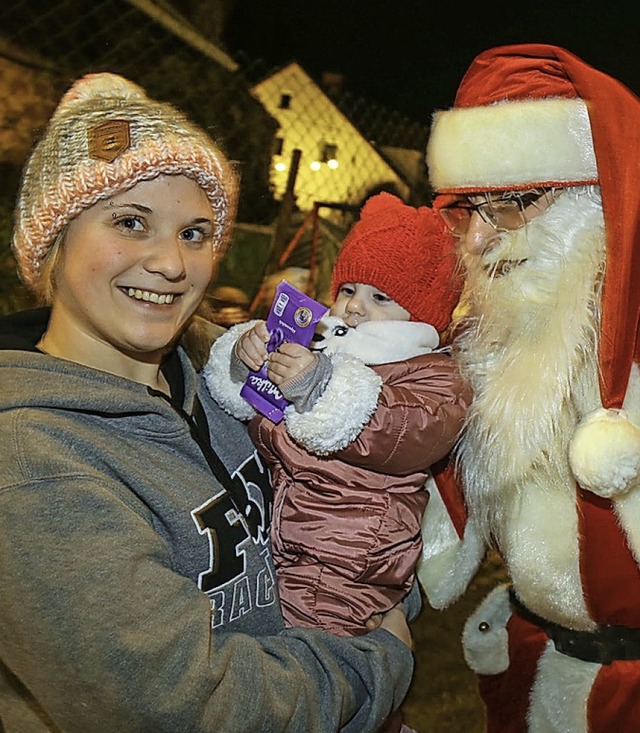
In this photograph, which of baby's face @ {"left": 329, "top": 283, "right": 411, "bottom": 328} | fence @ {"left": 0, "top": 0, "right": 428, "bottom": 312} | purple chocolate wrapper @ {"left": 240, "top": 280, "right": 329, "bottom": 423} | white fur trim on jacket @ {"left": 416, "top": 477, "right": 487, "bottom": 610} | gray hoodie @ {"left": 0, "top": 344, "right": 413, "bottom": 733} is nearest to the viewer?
gray hoodie @ {"left": 0, "top": 344, "right": 413, "bottom": 733}

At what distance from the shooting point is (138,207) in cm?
126

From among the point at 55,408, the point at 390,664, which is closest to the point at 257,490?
the point at 390,664

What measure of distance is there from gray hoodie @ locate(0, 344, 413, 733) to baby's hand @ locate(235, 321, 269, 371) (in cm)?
24

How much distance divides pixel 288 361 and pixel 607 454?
0.58 m

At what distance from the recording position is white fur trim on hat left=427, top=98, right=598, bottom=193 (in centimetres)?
147

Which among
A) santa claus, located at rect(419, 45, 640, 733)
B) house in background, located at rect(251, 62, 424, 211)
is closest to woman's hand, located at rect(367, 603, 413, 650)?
santa claus, located at rect(419, 45, 640, 733)

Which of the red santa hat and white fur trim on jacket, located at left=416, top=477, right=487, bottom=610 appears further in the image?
white fur trim on jacket, located at left=416, top=477, right=487, bottom=610

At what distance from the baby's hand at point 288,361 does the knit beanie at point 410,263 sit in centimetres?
30

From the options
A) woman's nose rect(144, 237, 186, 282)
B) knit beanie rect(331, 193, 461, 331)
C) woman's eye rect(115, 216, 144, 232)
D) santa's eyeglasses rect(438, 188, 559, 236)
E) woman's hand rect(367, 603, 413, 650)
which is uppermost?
santa's eyeglasses rect(438, 188, 559, 236)

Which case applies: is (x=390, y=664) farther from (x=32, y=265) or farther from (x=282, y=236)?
(x=282, y=236)

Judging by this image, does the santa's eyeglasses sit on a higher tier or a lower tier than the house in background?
higher

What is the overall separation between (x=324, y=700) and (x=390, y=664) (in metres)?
0.18

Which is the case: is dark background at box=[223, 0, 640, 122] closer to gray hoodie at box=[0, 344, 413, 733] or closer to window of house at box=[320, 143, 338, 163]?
window of house at box=[320, 143, 338, 163]

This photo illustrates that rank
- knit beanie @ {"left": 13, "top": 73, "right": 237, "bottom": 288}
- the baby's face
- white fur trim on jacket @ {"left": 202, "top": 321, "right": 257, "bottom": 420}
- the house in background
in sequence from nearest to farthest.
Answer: knit beanie @ {"left": 13, "top": 73, "right": 237, "bottom": 288} → white fur trim on jacket @ {"left": 202, "top": 321, "right": 257, "bottom": 420} → the baby's face → the house in background
